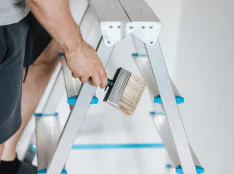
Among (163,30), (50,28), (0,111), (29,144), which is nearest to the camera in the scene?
(50,28)

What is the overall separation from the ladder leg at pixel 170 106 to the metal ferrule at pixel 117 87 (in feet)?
0.50

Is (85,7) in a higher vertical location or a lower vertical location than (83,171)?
higher

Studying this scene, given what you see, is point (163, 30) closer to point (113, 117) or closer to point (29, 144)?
point (113, 117)

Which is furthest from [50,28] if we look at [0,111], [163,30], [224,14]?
[224,14]

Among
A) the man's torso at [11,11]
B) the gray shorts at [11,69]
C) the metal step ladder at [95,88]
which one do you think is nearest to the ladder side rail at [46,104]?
the metal step ladder at [95,88]

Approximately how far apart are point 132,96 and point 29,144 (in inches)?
28.6

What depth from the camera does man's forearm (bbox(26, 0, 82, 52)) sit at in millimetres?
815

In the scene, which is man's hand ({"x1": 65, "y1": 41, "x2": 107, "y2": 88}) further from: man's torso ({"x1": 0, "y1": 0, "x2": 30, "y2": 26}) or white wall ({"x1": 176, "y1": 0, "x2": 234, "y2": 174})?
white wall ({"x1": 176, "y1": 0, "x2": 234, "y2": 174})

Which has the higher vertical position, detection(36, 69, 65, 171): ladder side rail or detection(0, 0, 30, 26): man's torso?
detection(0, 0, 30, 26): man's torso

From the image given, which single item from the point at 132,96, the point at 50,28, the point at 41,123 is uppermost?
the point at 50,28

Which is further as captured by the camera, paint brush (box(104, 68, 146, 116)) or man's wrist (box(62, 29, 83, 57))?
paint brush (box(104, 68, 146, 116))

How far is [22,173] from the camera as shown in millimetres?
1408

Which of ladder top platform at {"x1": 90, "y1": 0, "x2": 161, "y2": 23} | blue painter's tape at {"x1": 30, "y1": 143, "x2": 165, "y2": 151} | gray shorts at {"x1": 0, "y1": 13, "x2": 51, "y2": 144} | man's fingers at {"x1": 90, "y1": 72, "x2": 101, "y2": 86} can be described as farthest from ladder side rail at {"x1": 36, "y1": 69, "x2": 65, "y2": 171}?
ladder top platform at {"x1": 90, "y1": 0, "x2": 161, "y2": 23}

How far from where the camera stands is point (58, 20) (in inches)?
33.2
